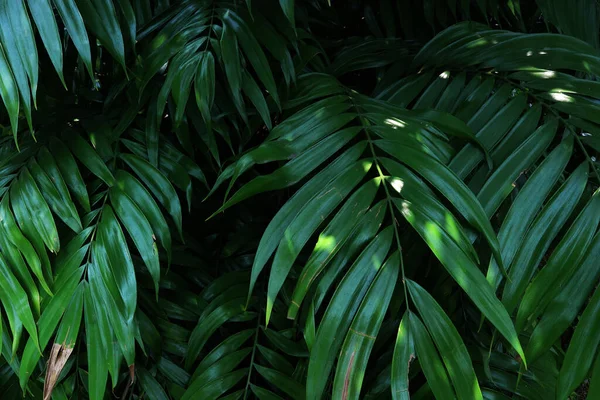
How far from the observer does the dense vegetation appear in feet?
1.67

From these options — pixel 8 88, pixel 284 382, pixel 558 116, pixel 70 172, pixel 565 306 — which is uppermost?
pixel 8 88

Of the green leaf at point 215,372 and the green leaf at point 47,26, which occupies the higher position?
the green leaf at point 47,26

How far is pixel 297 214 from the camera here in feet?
1.77

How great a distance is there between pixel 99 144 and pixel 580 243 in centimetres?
56

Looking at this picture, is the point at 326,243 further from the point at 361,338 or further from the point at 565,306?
the point at 565,306

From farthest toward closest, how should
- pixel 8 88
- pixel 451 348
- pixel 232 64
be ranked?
pixel 232 64 < pixel 8 88 < pixel 451 348

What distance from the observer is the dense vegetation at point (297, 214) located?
20.1 inches

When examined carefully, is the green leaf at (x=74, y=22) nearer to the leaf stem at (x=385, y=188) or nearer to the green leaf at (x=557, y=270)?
the leaf stem at (x=385, y=188)

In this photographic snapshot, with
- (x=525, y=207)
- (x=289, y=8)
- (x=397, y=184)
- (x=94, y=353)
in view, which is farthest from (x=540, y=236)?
(x=94, y=353)

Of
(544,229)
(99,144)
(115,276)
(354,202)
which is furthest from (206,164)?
(544,229)

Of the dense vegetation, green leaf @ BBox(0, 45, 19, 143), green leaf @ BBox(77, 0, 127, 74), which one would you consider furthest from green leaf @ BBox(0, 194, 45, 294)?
green leaf @ BBox(77, 0, 127, 74)

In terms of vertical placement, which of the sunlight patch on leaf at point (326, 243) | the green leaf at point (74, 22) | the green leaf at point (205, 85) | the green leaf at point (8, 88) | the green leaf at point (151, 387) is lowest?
the green leaf at point (151, 387)

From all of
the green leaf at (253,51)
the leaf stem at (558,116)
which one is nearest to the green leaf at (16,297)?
the green leaf at (253,51)

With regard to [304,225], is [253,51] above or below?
above
